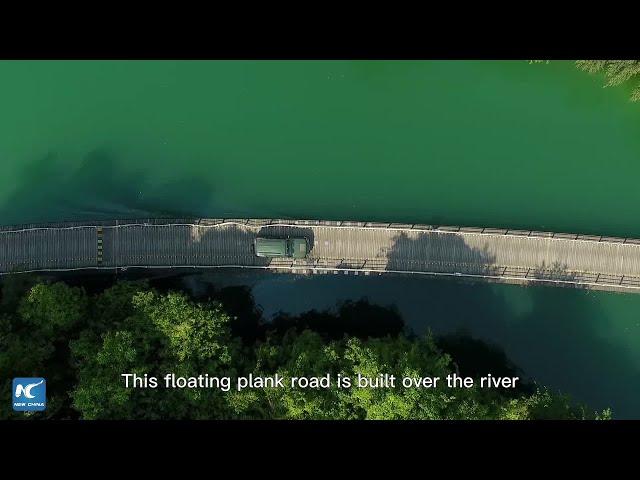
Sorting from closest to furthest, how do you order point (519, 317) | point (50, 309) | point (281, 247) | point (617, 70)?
point (50, 309) → point (281, 247) → point (617, 70) → point (519, 317)

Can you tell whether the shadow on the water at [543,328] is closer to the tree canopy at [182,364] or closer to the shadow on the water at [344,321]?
the shadow on the water at [344,321]

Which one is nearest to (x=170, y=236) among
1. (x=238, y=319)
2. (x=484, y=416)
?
(x=238, y=319)

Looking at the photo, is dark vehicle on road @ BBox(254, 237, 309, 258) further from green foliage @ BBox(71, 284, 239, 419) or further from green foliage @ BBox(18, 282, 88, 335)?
green foliage @ BBox(18, 282, 88, 335)

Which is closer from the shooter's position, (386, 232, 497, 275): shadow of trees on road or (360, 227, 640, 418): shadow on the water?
(386, 232, 497, 275): shadow of trees on road

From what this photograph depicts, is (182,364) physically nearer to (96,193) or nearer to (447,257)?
(96,193)

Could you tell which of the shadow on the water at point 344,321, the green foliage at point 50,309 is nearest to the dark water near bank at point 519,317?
the shadow on the water at point 344,321

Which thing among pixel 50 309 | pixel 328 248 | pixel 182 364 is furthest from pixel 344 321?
pixel 50 309

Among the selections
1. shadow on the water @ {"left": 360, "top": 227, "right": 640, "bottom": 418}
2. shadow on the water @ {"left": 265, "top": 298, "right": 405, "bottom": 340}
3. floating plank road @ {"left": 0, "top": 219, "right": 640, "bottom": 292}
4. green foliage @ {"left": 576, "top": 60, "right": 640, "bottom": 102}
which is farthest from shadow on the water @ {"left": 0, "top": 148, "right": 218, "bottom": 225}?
green foliage @ {"left": 576, "top": 60, "right": 640, "bottom": 102}
